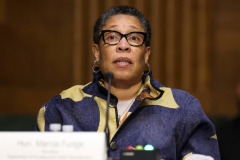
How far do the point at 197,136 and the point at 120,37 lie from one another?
1.85 feet

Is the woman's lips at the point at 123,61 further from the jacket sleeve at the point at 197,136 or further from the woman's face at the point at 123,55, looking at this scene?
the jacket sleeve at the point at 197,136

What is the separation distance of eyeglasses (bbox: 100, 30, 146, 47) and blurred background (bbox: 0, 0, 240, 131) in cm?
117

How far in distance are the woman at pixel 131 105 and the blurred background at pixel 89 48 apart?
3.46 ft

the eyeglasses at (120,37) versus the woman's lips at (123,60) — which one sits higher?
the eyeglasses at (120,37)

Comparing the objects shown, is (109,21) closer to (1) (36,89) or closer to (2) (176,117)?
(2) (176,117)

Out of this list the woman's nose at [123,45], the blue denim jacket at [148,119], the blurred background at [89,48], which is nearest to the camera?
the blue denim jacket at [148,119]

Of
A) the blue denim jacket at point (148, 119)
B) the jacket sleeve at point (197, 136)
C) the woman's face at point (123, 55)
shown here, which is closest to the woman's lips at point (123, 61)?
the woman's face at point (123, 55)

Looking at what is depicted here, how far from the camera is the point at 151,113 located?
2.47 metres

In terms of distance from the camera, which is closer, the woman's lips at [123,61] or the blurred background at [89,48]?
the woman's lips at [123,61]

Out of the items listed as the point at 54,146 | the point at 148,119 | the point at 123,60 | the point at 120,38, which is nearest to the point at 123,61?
the point at 123,60

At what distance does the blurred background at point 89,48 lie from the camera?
3674 mm

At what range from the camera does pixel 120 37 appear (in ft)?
8.31

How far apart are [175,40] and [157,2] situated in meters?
0.29

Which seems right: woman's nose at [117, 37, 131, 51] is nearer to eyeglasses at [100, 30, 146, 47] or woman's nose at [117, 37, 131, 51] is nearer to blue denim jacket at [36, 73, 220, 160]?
eyeglasses at [100, 30, 146, 47]
